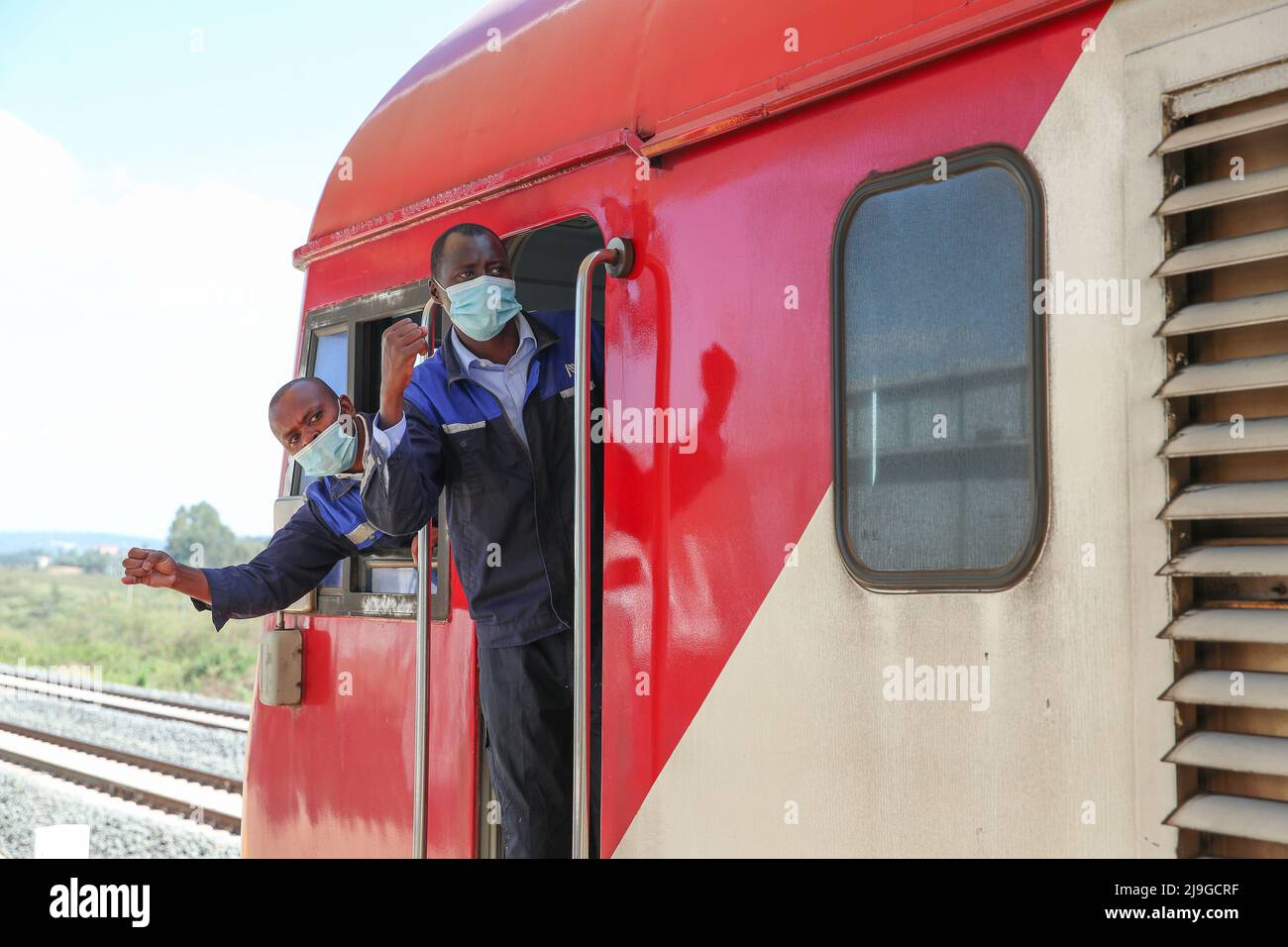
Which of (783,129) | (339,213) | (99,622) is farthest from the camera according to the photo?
(99,622)

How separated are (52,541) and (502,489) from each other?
462 ft

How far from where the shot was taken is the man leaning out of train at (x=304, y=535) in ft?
11.4

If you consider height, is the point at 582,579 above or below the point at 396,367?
below

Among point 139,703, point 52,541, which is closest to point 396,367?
point 139,703

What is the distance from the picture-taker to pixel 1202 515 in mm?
1990

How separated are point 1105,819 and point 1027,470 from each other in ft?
1.92

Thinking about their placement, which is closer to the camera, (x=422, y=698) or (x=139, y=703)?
(x=422, y=698)

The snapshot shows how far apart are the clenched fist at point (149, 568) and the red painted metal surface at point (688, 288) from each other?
69cm

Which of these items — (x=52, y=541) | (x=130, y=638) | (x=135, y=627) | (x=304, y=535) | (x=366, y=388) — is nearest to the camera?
(x=304, y=535)

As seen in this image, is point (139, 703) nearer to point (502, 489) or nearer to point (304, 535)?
point (304, 535)

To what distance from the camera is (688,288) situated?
297cm

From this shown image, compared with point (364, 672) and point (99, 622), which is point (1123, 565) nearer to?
point (364, 672)

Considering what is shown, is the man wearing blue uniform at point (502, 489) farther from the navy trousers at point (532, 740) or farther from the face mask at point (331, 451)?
the face mask at point (331, 451)

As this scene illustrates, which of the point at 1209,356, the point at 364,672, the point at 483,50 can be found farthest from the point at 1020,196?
the point at 364,672
